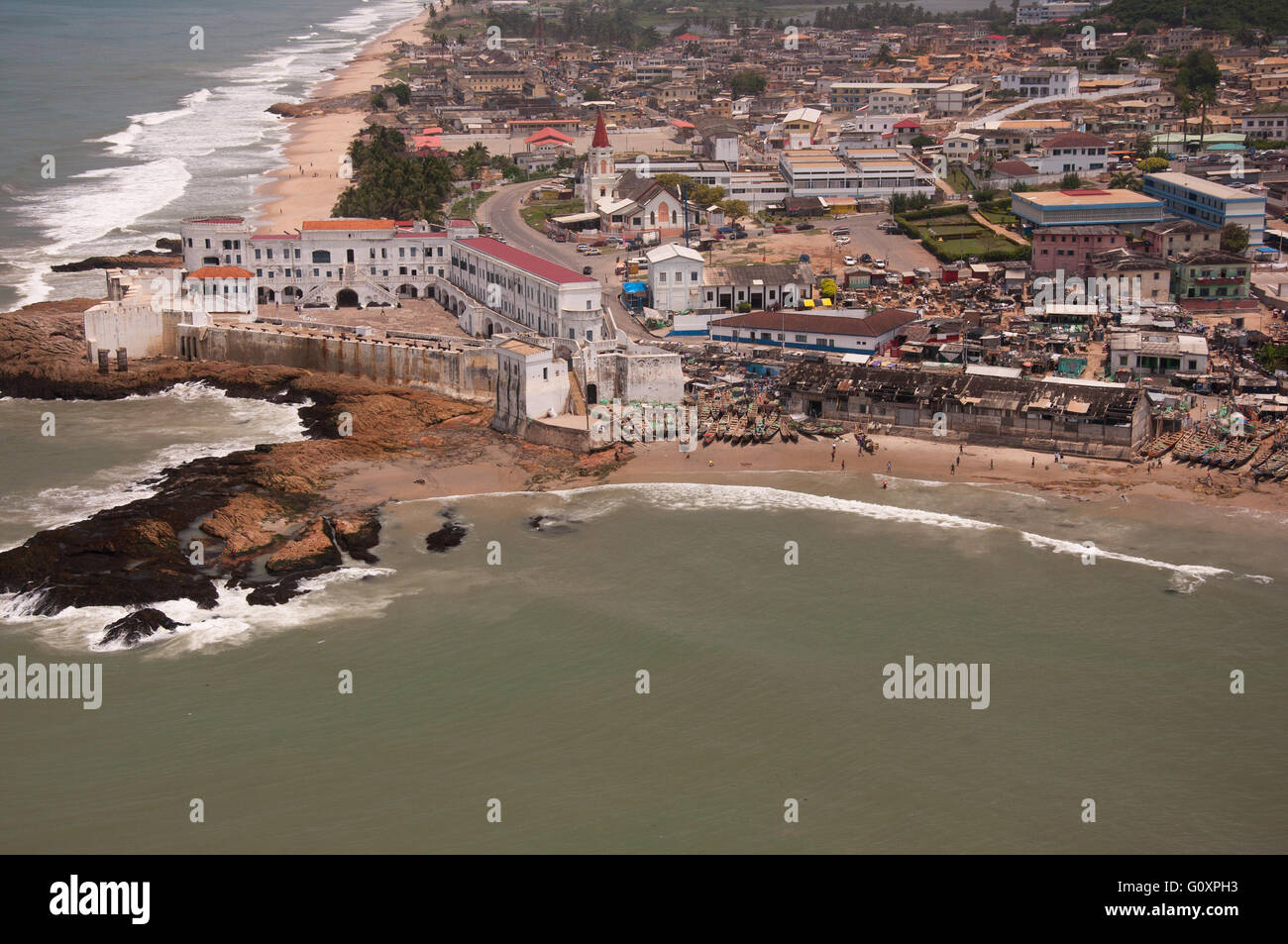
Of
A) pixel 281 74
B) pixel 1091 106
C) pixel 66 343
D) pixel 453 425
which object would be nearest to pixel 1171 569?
pixel 453 425

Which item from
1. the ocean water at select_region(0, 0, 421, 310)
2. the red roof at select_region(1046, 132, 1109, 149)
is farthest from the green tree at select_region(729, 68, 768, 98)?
the red roof at select_region(1046, 132, 1109, 149)

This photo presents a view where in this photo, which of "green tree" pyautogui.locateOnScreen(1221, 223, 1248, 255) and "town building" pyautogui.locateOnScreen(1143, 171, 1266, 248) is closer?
"green tree" pyautogui.locateOnScreen(1221, 223, 1248, 255)

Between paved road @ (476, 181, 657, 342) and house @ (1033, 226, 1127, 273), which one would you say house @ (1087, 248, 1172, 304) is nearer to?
house @ (1033, 226, 1127, 273)

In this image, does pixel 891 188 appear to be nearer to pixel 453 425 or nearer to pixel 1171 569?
pixel 453 425

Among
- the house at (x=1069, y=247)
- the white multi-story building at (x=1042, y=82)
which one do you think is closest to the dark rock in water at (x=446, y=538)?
the house at (x=1069, y=247)

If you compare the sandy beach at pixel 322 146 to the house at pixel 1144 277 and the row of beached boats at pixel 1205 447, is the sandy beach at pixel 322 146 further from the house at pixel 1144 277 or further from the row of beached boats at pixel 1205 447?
the row of beached boats at pixel 1205 447

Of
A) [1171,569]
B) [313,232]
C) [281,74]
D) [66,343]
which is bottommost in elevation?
[1171,569]
